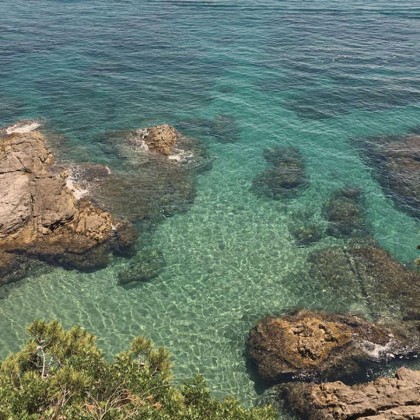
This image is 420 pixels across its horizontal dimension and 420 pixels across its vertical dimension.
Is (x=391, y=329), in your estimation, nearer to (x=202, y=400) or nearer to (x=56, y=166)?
(x=202, y=400)

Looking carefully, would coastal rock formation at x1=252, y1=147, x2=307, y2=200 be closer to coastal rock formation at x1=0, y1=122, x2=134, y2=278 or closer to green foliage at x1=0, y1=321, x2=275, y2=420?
coastal rock formation at x1=0, y1=122, x2=134, y2=278

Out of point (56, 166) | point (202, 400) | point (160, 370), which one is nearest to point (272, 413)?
point (202, 400)

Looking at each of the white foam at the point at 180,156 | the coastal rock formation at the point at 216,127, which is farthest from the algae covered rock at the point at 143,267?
the coastal rock formation at the point at 216,127

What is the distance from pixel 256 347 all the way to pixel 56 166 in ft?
90.6

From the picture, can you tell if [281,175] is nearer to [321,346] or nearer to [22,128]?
[321,346]

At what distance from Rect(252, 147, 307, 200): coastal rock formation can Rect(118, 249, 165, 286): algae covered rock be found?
12.6m

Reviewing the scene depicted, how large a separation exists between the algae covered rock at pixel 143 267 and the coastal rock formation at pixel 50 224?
1581 millimetres

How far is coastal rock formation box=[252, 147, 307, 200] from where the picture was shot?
40938mm

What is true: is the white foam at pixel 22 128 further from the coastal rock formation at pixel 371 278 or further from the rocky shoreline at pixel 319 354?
the rocky shoreline at pixel 319 354

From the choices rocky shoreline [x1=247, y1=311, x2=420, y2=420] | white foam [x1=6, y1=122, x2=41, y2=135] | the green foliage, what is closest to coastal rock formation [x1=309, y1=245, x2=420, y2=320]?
rocky shoreline [x1=247, y1=311, x2=420, y2=420]

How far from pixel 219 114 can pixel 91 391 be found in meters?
43.5

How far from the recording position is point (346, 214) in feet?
124

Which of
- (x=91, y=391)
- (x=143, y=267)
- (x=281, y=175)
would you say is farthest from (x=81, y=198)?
(x=91, y=391)

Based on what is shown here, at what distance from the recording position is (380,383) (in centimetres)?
2091
